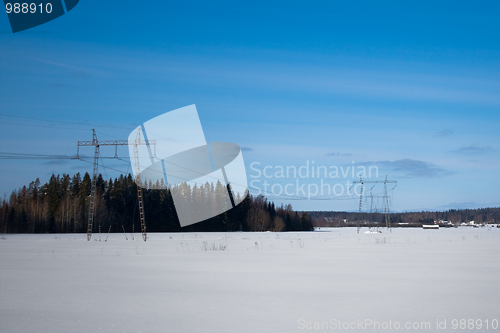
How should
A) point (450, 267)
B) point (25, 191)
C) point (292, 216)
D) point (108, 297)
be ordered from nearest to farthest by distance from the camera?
point (108, 297)
point (450, 267)
point (25, 191)
point (292, 216)

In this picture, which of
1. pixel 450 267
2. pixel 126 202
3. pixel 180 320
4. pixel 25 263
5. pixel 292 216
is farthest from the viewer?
pixel 292 216

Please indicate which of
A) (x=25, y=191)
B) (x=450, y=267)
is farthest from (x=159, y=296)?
(x=25, y=191)

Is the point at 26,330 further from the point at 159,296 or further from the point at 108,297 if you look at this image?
the point at 159,296

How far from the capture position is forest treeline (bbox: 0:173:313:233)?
83688 mm

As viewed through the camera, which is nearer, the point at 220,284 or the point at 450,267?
the point at 220,284

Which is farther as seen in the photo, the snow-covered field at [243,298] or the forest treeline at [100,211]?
the forest treeline at [100,211]

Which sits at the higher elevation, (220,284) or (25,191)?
(25,191)

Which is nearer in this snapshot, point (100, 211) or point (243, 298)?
point (243, 298)

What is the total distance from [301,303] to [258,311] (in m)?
1.07

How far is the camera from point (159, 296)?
862 cm

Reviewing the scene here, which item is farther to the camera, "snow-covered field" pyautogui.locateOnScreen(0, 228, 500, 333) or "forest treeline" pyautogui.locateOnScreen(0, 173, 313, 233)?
"forest treeline" pyautogui.locateOnScreen(0, 173, 313, 233)

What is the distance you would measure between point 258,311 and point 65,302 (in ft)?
12.6

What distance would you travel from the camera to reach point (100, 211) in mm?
84375

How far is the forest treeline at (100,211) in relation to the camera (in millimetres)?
83688
